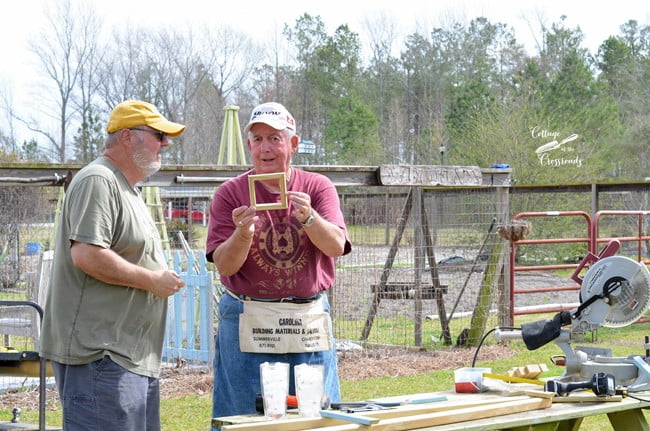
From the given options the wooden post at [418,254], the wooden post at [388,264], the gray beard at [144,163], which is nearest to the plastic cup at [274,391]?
the gray beard at [144,163]

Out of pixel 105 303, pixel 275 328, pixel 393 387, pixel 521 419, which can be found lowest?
pixel 393 387

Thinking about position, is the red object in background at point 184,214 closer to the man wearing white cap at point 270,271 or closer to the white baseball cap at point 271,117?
the man wearing white cap at point 270,271

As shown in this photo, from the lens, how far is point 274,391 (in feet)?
10.3

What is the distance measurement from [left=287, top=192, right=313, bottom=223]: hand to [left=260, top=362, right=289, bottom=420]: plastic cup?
2.09 ft

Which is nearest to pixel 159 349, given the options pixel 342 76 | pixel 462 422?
pixel 462 422

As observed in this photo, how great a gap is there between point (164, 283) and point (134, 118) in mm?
664

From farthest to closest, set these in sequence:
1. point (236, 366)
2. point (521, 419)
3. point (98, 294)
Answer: point (236, 366) → point (98, 294) → point (521, 419)

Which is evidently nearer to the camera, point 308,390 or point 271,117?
point 308,390

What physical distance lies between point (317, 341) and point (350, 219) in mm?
5424

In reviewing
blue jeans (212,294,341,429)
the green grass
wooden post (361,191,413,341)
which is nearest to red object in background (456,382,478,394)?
blue jeans (212,294,341,429)

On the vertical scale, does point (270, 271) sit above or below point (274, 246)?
below

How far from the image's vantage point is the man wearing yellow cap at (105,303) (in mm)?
3344

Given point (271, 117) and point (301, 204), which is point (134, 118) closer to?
point (271, 117)

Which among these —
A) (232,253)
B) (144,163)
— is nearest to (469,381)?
(232,253)
